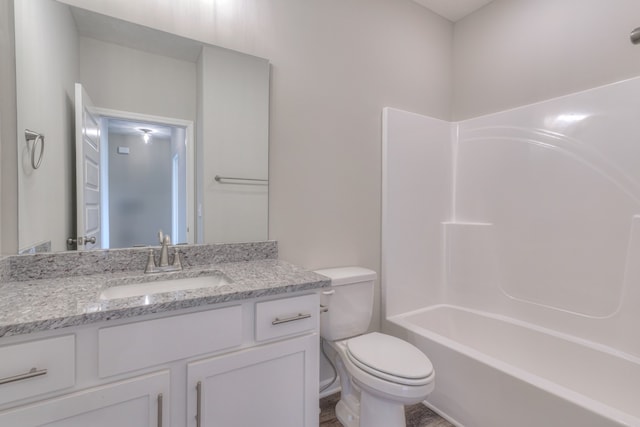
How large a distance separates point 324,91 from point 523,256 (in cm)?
169

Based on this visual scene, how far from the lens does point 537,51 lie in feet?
6.56

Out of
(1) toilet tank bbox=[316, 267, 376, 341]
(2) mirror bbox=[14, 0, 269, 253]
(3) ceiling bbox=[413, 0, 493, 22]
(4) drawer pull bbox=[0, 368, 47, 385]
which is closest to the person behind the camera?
(4) drawer pull bbox=[0, 368, 47, 385]

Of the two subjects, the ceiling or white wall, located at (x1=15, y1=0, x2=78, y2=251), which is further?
the ceiling

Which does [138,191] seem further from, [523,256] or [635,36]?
[635,36]

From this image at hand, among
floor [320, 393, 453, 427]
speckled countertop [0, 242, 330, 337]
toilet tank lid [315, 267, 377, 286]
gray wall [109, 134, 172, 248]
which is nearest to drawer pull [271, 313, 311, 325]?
speckled countertop [0, 242, 330, 337]

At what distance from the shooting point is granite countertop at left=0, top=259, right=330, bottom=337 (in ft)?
2.49

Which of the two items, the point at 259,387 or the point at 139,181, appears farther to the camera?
the point at 139,181

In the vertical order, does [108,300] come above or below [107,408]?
above

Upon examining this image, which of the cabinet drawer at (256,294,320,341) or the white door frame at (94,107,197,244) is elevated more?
the white door frame at (94,107,197,244)

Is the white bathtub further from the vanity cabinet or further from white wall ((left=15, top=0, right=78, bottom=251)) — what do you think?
white wall ((left=15, top=0, right=78, bottom=251))

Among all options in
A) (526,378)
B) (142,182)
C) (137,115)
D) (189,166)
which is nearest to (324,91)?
(189,166)

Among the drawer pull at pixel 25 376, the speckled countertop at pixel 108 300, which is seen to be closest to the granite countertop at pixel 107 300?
the speckled countertop at pixel 108 300

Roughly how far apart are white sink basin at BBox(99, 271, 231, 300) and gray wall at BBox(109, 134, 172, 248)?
0.23 metres

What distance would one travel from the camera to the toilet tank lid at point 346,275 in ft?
5.48
